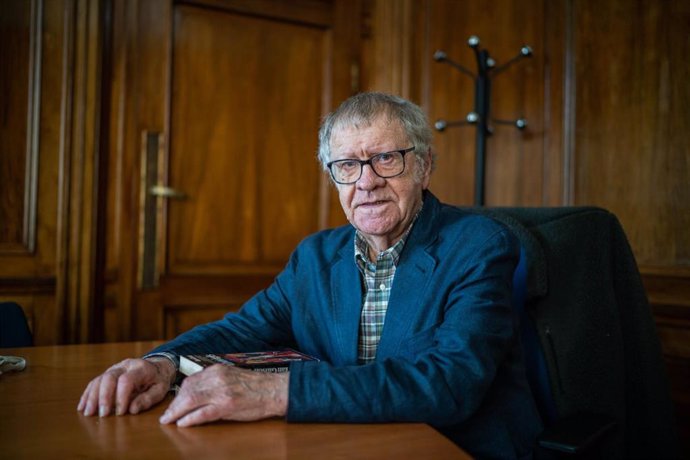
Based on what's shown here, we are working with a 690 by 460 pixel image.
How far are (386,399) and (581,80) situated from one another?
194 cm

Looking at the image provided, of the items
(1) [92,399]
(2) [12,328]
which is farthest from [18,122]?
(1) [92,399]

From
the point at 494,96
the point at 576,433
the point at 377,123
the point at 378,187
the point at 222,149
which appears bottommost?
the point at 576,433

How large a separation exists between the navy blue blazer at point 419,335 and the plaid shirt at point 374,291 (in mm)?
30

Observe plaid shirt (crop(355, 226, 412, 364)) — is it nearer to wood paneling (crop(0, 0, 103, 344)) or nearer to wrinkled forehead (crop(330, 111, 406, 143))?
wrinkled forehead (crop(330, 111, 406, 143))

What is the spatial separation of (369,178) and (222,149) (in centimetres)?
170

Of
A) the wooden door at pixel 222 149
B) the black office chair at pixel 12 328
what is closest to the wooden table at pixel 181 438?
the black office chair at pixel 12 328

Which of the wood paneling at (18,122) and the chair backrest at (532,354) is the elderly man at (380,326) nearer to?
the chair backrest at (532,354)

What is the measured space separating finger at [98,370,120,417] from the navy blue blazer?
252 mm

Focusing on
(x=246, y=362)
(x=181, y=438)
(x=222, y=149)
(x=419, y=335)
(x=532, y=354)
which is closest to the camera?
(x=181, y=438)

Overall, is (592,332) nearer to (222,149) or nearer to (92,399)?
(92,399)

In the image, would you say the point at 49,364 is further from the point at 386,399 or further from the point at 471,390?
the point at 471,390

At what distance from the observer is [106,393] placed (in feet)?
3.27

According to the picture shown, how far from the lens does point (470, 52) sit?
9.50ft

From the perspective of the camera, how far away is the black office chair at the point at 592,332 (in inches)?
50.6
